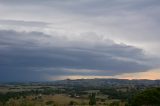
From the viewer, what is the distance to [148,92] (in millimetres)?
79875

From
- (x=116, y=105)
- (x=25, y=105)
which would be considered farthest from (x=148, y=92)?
(x=25, y=105)

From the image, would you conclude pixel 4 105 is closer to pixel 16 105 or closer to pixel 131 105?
pixel 16 105

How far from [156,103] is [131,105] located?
493 cm

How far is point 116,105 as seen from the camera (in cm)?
8688

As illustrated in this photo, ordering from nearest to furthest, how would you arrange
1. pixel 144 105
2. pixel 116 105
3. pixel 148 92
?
pixel 144 105 < pixel 148 92 < pixel 116 105

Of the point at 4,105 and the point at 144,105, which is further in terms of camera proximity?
the point at 4,105

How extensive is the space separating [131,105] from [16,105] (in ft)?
75.2

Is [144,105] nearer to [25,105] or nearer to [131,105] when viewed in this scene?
[131,105]

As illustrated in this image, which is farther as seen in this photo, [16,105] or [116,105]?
[116,105]

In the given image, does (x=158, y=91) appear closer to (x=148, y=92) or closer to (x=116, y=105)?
(x=148, y=92)

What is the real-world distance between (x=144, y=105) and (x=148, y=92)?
580 cm

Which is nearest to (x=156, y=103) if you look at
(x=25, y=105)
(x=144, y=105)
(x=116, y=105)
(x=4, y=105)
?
(x=144, y=105)

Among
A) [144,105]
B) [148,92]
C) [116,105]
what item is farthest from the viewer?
[116,105]

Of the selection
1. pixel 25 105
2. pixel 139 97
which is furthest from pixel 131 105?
pixel 25 105
